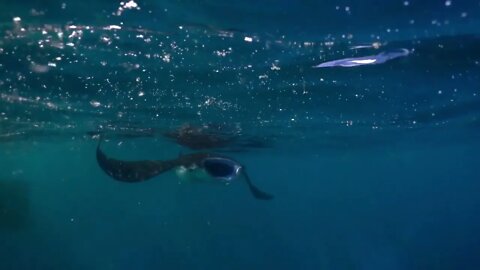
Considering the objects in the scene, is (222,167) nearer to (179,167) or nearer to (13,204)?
(179,167)

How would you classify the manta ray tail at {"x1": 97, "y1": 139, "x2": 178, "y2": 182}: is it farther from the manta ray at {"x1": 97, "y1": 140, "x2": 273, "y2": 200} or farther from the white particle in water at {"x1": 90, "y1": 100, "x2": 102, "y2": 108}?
the white particle in water at {"x1": 90, "y1": 100, "x2": 102, "y2": 108}

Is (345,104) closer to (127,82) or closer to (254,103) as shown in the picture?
(254,103)

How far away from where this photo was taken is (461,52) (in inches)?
455

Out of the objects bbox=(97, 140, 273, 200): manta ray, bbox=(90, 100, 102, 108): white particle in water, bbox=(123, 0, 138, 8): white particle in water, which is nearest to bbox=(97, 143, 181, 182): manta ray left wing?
bbox=(97, 140, 273, 200): manta ray

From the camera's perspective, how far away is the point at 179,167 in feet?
37.5

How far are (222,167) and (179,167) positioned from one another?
4.08ft

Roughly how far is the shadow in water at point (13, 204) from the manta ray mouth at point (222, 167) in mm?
25665

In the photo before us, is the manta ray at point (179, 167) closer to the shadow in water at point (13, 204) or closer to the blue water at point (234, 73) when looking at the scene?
the blue water at point (234, 73)

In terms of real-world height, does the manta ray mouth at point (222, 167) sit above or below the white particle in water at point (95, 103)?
below

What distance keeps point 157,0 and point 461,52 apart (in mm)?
8462

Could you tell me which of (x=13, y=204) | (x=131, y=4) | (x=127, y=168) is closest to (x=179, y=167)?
Answer: (x=127, y=168)

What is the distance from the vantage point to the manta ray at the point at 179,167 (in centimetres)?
→ 926

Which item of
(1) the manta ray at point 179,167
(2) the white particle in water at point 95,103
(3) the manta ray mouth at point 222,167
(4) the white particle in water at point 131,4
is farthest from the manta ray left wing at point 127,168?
(2) the white particle in water at point 95,103

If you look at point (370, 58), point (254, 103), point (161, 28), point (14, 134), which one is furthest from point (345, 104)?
point (14, 134)
